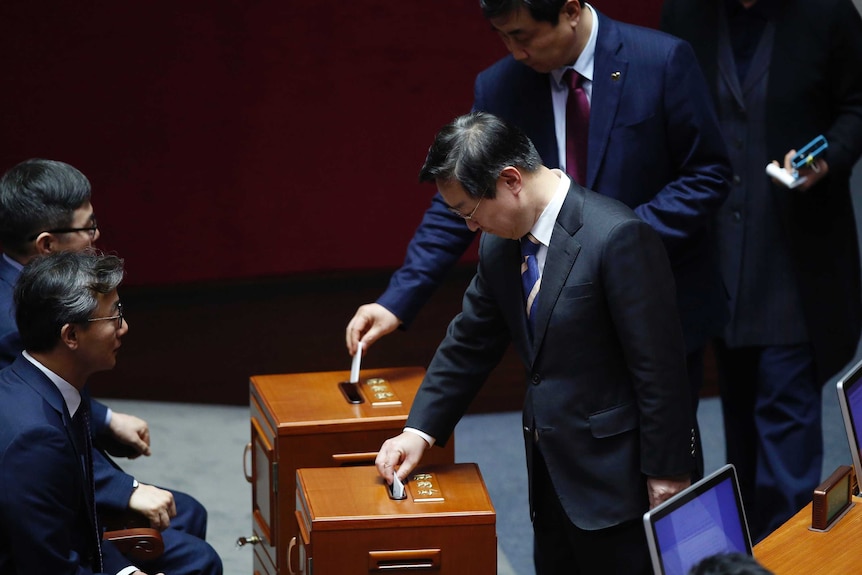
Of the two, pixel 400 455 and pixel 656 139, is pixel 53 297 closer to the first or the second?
pixel 400 455

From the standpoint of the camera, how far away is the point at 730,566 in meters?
1.62

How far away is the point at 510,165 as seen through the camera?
8.56ft

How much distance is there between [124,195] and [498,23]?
11.2ft

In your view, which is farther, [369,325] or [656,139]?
[369,325]

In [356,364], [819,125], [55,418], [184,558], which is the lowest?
[184,558]

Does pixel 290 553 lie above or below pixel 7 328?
below

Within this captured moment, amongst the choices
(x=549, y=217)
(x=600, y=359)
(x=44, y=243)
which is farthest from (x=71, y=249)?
(x=600, y=359)

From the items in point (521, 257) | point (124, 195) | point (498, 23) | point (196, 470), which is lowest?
point (196, 470)

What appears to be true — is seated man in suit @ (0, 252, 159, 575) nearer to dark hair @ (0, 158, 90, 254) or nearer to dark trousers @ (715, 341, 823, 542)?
dark hair @ (0, 158, 90, 254)

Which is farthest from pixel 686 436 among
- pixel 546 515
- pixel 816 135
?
pixel 816 135

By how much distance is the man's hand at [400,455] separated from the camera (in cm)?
286

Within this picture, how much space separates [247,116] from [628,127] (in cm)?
326

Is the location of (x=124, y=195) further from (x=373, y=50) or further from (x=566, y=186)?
(x=566, y=186)

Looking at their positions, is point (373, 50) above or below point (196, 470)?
above
